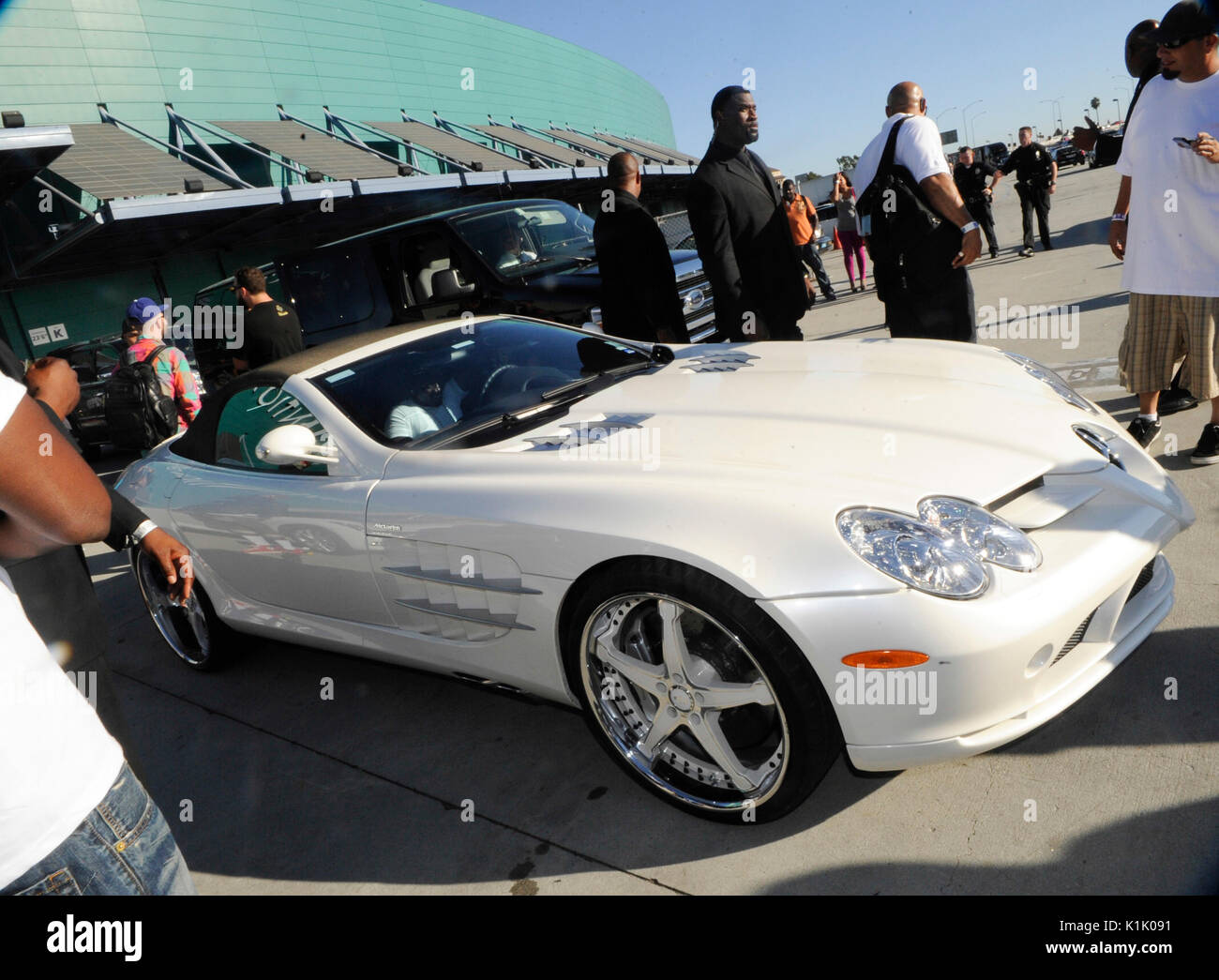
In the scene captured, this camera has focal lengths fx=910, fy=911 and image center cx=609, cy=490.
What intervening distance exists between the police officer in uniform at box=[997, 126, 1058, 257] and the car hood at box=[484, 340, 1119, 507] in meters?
8.94

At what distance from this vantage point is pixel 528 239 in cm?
724

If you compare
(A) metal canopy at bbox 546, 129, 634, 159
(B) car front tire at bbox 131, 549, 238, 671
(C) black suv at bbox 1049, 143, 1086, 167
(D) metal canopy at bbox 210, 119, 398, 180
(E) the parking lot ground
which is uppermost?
(A) metal canopy at bbox 546, 129, 634, 159

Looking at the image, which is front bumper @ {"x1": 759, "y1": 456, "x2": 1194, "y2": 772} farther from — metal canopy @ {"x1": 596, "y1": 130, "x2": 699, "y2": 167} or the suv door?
metal canopy @ {"x1": 596, "y1": 130, "x2": 699, "y2": 167}

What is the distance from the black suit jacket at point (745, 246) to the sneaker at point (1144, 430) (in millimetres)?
1780

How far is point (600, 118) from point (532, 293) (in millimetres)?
36108

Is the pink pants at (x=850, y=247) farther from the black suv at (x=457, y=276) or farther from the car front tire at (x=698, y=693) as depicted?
the car front tire at (x=698, y=693)

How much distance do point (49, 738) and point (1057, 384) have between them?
10.7 ft

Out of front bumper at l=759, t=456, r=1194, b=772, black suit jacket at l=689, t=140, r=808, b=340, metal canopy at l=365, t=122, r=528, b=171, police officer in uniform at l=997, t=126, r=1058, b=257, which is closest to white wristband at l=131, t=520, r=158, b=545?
front bumper at l=759, t=456, r=1194, b=772

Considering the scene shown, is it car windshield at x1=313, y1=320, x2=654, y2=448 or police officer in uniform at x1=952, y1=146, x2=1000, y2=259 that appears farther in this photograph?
police officer in uniform at x1=952, y1=146, x2=1000, y2=259

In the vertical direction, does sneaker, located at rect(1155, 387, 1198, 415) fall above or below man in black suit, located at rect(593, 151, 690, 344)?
below

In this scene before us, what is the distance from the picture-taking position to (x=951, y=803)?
2355 millimetres

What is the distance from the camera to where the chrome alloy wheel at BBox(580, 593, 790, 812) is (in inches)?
92.7
